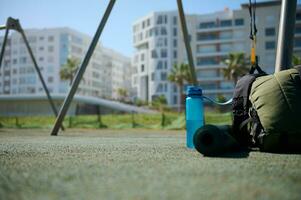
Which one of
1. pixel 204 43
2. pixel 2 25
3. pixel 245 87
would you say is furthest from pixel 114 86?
pixel 245 87

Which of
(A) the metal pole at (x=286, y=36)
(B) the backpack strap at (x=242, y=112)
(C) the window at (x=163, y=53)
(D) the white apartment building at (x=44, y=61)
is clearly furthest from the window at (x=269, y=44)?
(B) the backpack strap at (x=242, y=112)

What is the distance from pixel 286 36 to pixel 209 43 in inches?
2407

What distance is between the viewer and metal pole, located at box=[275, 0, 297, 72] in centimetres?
396

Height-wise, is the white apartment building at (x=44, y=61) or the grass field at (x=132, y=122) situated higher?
the white apartment building at (x=44, y=61)

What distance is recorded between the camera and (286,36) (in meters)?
4.04

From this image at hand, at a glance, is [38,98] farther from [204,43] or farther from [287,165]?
[287,165]

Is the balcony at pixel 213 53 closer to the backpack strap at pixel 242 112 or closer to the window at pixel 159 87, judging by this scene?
the window at pixel 159 87

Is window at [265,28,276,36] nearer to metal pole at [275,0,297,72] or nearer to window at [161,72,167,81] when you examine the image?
window at [161,72,167,81]

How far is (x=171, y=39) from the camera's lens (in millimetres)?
72875

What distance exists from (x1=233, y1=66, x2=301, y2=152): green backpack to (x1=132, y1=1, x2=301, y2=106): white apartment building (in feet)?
187

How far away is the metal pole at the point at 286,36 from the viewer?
3965 mm

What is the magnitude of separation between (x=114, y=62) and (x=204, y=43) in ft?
174

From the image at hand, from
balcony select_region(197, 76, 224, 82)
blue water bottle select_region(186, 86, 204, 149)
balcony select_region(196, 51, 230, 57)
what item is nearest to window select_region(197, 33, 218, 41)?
balcony select_region(196, 51, 230, 57)

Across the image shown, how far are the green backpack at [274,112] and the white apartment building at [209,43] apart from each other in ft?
187
